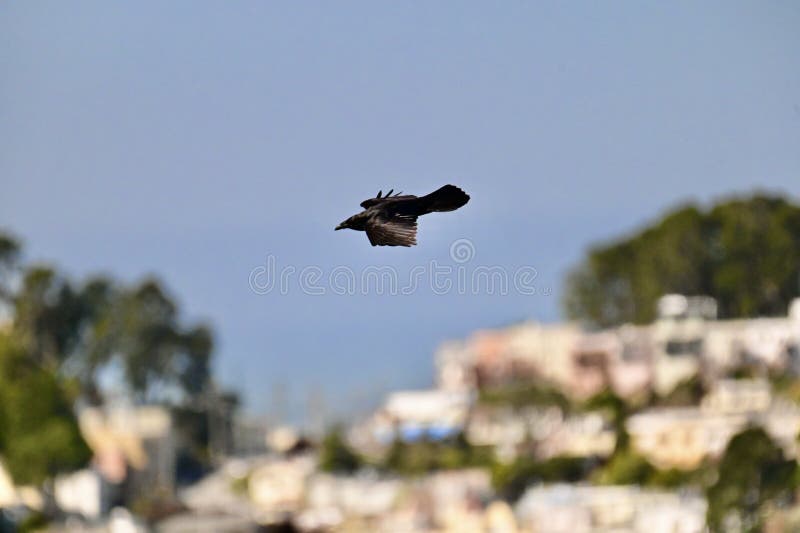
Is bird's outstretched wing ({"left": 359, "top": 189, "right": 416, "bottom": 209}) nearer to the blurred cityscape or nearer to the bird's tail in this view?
the bird's tail

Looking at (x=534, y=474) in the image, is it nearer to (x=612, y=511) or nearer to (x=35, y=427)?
(x=612, y=511)

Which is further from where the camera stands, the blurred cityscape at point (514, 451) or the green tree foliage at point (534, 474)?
the green tree foliage at point (534, 474)

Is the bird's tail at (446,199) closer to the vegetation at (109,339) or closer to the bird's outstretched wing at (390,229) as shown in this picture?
the bird's outstretched wing at (390,229)

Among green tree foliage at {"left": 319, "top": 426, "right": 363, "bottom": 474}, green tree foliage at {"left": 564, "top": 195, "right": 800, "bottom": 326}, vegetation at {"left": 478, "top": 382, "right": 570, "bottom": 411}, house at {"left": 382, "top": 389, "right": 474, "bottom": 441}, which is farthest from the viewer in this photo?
green tree foliage at {"left": 564, "top": 195, "right": 800, "bottom": 326}

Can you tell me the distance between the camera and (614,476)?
71.5m

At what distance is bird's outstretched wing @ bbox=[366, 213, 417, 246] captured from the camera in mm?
15820

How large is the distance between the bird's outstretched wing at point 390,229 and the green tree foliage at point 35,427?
68771 millimetres

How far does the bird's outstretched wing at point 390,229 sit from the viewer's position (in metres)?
15.8

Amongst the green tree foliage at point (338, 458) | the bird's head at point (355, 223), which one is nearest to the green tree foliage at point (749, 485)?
the green tree foliage at point (338, 458)

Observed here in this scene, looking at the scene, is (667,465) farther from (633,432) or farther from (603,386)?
(603,386)

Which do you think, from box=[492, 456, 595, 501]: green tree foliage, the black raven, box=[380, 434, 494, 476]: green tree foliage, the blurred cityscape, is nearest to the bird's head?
the black raven

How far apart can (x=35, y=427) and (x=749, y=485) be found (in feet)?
109

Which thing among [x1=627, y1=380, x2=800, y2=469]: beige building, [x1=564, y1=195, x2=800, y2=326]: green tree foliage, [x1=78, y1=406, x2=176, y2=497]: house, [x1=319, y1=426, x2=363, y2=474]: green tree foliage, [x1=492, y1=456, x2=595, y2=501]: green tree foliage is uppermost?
[x1=564, y1=195, x2=800, y2=326]: green tree foliage

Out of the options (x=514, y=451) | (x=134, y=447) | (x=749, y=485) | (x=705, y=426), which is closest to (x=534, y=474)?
(x=705, y=426)
